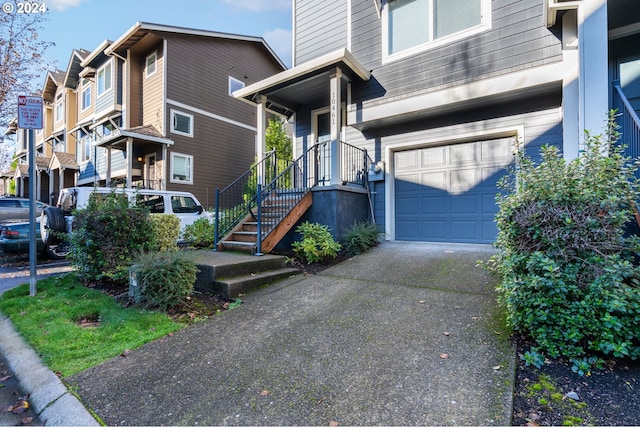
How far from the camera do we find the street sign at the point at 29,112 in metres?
4.21

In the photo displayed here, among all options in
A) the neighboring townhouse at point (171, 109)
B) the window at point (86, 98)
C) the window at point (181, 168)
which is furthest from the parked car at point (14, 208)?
the window at point (86, 98)

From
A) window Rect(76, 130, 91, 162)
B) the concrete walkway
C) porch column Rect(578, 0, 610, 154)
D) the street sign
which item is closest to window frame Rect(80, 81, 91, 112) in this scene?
window Rect(76, 130, 91, 162)

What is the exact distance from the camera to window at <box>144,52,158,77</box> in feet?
41.4

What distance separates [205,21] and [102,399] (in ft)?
49.0

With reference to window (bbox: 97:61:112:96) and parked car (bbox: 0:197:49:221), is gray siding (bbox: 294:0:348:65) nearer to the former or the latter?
parked car (bbox: 0:197:49:221)

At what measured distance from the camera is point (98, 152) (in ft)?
49.8

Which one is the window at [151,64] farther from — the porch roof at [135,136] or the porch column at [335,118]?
the porch column at [335,118]

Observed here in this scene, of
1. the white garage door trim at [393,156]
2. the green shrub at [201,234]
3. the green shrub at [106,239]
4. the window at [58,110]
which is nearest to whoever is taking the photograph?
the green shrub at [106,239]

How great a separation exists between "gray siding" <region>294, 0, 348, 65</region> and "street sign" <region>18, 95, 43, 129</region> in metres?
5.65

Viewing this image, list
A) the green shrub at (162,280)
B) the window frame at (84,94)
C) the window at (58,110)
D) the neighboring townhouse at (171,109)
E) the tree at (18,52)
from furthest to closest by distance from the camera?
the window at (58,110), the window frame at (84,94), the neighboring townhouse at (171,109), the tree at (18,52), the green shrub at (162,280)

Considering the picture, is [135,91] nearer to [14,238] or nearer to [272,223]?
[14,238]

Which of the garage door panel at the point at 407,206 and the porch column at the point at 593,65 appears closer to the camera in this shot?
the porch column at the point at 593,65

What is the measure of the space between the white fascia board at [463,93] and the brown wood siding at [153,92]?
882 centimetres

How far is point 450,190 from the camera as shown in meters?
6.43
